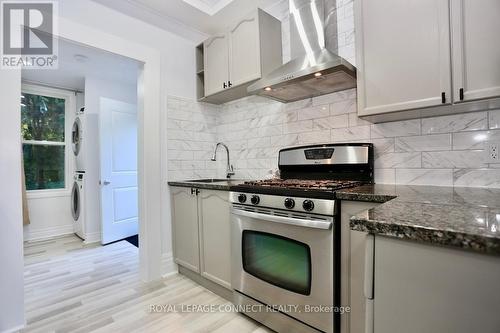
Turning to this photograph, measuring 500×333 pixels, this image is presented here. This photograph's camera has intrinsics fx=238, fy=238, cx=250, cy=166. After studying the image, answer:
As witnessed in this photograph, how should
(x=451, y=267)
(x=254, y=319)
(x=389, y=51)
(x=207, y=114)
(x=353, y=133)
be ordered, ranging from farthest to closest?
1. (x=207, y=114)
2. (x=353, y=133)
3. (x=254, y=319)
4. (x=389, y=51)
5. (x=451, y=267)

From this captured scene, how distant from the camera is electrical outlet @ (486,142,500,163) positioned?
4.37 feet

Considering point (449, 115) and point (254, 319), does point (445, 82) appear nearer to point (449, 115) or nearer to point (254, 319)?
point (449, 115)

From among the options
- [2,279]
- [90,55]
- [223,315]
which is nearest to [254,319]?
[223,315]

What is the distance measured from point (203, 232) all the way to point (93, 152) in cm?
270

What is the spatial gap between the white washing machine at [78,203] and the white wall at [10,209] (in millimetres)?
2318

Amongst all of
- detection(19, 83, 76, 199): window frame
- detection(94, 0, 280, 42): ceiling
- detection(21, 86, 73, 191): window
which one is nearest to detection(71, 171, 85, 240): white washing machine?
detection(19, 83, 76, 199): window frame

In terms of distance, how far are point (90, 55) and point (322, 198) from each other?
3.24 meters

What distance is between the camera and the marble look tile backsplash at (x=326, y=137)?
4.65ft

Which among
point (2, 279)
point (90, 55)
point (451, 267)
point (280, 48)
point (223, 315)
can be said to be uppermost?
point (90, 55)

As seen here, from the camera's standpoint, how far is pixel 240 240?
1762mm

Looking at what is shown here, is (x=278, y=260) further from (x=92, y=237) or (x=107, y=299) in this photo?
(x=92, y=237)

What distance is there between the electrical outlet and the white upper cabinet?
1636 millimetres

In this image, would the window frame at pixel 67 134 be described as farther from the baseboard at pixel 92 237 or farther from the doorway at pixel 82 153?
Answer: the baseboard at pixel 92 237

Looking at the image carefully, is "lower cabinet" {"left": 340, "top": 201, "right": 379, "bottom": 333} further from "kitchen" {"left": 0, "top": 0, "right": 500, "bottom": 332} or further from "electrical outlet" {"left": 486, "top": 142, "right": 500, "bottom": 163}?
"electrical outlet" {"left": 486, "top": 142, "right": 500, "bottom": 163}
